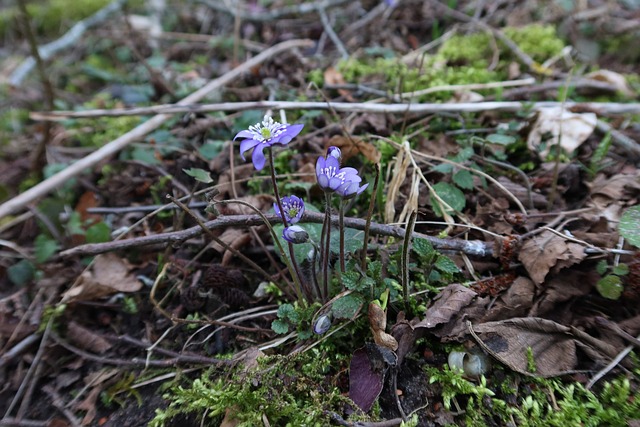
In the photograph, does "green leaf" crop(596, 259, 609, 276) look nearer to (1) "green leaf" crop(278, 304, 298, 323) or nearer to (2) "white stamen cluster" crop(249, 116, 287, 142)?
(1) "green leaf" crop(278, 304, 298, 323)

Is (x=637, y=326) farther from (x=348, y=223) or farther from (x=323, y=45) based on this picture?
(x=323, y=45)

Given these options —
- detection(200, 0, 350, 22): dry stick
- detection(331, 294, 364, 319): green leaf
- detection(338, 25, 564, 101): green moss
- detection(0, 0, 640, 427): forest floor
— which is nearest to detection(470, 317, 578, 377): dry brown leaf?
detection(0, 0, 640, 427): forest floor

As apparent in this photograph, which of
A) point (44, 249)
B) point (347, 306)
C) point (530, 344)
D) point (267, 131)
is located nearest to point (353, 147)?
point (267, 131)

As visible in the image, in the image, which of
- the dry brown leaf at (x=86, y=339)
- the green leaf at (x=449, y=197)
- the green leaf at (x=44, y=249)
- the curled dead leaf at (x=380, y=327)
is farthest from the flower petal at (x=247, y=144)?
the green leaf at (x=44, y=249)

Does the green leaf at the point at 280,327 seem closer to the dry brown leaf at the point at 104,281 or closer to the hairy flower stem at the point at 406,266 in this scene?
the hairy flower stem at the point at 406,266

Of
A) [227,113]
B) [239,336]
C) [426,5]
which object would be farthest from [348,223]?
[426,5]
